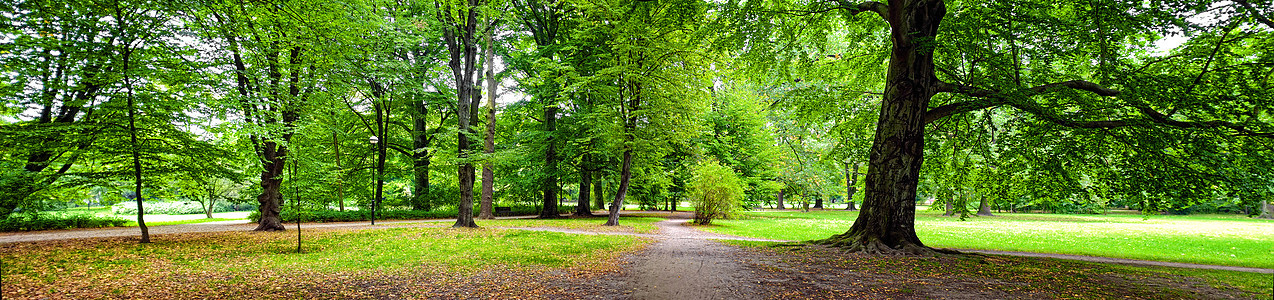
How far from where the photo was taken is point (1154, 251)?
1095 centimetres

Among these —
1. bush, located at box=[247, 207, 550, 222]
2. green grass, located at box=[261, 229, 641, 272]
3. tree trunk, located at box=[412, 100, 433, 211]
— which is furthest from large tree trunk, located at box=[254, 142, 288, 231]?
tree trunk, located at box=[412, 100, 433, 211]

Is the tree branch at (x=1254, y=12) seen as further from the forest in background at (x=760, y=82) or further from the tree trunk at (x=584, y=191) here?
the tree trunk at (x=584, y=191)

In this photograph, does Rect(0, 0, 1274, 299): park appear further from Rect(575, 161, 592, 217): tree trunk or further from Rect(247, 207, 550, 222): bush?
Rect(575, 161, 592, 217): tree trunk

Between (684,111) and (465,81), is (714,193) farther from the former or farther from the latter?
(465,81)

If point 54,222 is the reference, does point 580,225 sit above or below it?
below

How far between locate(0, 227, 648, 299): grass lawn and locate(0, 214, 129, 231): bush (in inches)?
218

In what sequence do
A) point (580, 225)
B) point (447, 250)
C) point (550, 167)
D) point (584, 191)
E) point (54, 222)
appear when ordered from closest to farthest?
point (447, 250), point (54, 222), point (580, 225), point (550, 167), point (584, 191)

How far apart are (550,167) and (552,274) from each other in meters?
15.1

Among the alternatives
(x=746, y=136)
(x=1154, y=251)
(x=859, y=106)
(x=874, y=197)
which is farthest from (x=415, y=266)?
(x=746, y=136)

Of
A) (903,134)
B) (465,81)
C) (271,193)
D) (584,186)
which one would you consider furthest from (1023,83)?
(271,193)

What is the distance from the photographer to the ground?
6.07m

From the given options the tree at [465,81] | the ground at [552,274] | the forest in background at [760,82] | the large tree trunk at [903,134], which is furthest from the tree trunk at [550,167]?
the large tree trunk at [903,134]

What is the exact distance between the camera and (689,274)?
7457 mm

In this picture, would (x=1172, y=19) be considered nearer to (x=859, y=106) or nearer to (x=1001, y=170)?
(x=1001, y=170)
